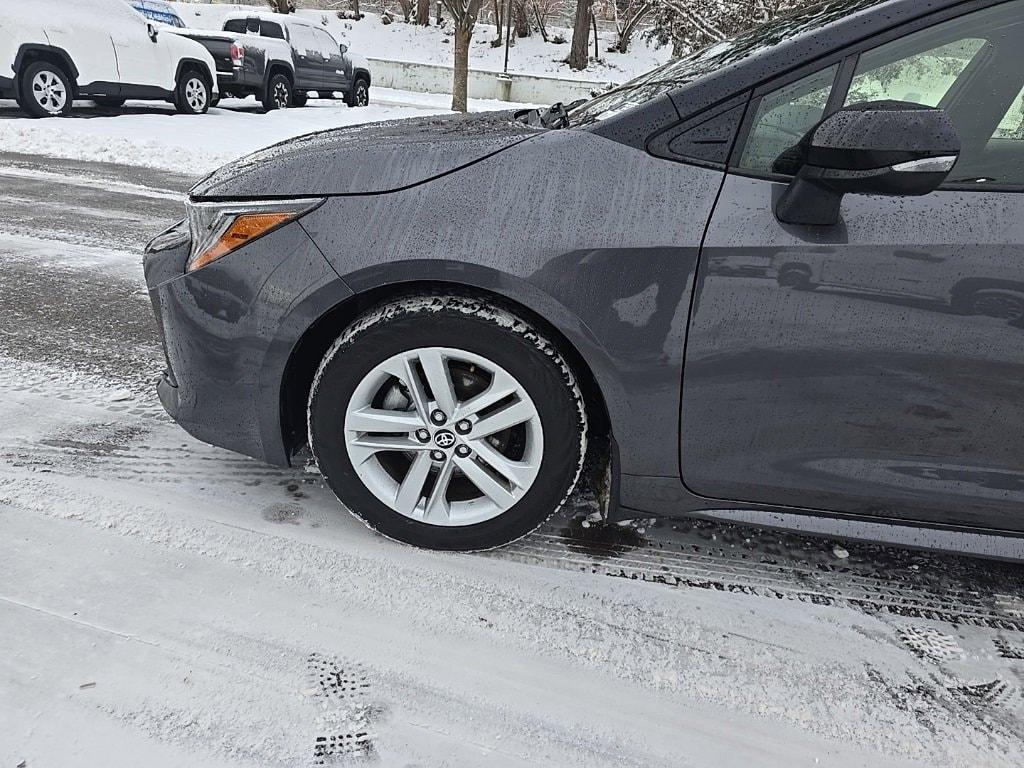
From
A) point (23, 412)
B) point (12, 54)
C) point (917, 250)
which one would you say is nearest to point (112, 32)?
point (12, 54)

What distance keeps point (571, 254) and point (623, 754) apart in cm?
116

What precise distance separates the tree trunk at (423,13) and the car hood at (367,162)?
41.7 m

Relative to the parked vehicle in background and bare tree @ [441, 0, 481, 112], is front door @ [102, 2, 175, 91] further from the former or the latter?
bare tree @ [441, 0, 481, 112]

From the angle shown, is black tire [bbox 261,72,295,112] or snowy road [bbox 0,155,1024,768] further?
black tire [bbox 261,72,295,112]

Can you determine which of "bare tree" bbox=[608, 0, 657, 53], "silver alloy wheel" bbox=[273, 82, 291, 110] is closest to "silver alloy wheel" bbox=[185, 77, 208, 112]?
"silver alloy wheel" bbox=[273, 82, 291, 110]

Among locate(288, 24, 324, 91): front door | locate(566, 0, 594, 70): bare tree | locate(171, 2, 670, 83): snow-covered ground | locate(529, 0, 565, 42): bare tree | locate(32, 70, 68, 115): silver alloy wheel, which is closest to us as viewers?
locate(32, 70, 68, 115): silver alloy wheel

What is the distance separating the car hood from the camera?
6.41 feet

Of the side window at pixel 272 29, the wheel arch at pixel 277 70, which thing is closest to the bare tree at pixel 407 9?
the side window at pixel 272 29

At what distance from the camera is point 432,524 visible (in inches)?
84.4

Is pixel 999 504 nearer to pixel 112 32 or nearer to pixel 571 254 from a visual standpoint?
pixel 571 254

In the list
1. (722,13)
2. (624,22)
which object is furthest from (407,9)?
(722,13)

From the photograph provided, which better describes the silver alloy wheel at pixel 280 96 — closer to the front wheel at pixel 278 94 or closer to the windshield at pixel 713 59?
the front wheel at pixel 278 94

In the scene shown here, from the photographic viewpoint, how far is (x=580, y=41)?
3503 cm

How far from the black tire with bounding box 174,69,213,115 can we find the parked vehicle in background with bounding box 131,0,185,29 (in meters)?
3.12
